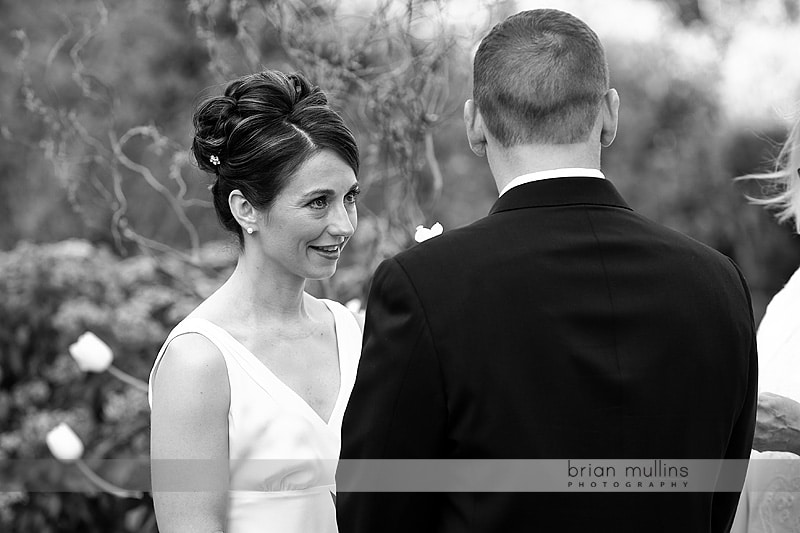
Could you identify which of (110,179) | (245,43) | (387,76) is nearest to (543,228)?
(387,76)

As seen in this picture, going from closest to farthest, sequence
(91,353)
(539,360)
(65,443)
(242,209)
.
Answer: (539,360), (242,209), (91,353), (65,443)

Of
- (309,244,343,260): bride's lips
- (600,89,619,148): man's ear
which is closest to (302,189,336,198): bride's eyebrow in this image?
(309,244,343,260): bride's lips

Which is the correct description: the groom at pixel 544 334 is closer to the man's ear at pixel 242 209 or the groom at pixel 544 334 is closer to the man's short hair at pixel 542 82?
the man's short hair at pixel 542 82

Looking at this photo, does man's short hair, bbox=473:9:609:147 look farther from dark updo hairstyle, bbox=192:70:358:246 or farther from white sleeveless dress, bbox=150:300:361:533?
white sleeveless dress, bbox=150:300:361:533

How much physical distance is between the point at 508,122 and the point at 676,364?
0.53 meters

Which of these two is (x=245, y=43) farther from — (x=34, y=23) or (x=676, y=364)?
(x=34, y=23)

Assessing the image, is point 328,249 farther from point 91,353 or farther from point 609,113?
point 91,353

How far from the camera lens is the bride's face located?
2426 mm

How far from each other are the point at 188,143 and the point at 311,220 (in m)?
5.05

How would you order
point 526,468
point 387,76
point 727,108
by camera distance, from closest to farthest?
point 526,468, point 387,76, point 727,108

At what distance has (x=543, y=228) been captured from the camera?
5.74 feet

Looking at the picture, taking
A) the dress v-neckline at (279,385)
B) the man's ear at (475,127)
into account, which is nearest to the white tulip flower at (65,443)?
the dress v-neckline at (279,385)

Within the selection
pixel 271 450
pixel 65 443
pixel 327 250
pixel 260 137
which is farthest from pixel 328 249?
pixel 65 443

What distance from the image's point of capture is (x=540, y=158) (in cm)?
177
